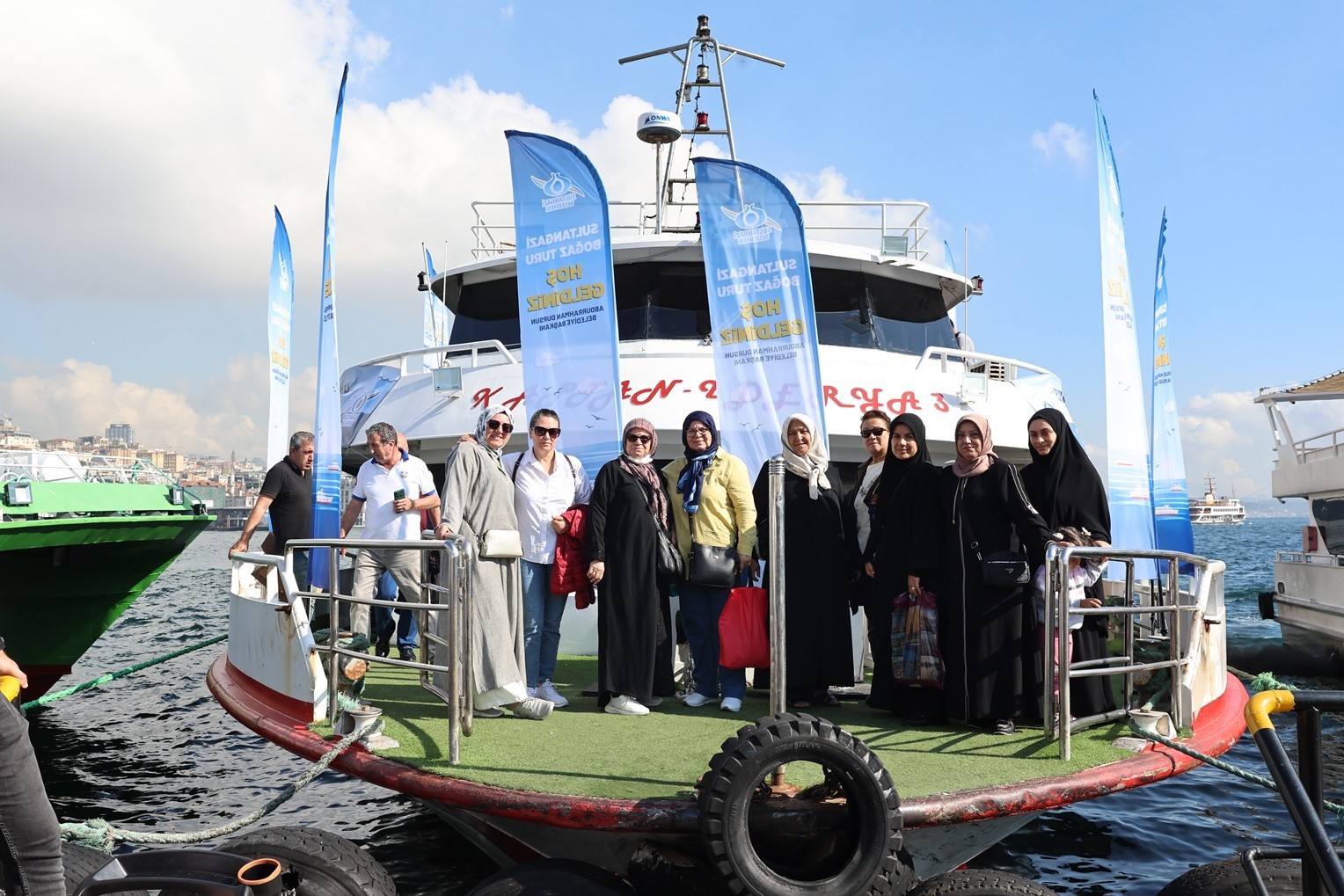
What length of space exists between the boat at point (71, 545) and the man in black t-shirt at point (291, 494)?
3.71 m

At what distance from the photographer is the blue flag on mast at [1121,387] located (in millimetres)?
9516

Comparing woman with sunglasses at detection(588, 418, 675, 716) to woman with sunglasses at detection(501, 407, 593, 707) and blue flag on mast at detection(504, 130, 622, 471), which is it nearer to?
woman with sunglasses at detection(501, 407, 593, 707)

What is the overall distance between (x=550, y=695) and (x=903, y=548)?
2127 millimetres

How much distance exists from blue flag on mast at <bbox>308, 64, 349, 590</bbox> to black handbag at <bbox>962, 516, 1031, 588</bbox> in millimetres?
4852

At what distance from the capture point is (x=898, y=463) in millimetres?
5371

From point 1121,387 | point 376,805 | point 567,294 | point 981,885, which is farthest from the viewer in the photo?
point 1121,387

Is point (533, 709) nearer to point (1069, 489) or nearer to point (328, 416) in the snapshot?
point (1069, 489)

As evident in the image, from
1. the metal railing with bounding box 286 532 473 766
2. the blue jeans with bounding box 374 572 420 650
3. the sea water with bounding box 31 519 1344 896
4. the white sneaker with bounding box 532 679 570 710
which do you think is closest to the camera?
the metal railing with bounding box 286 532 473 766

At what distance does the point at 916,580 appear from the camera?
5031mm

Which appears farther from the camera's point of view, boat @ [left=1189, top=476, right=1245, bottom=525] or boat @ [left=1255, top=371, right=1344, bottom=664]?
boat @ [left=1189, top=476, right=1245, bottom=525]

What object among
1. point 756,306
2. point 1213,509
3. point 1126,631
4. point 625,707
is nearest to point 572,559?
point 625,707

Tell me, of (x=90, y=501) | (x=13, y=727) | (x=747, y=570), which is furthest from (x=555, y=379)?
(x=90, y=501)

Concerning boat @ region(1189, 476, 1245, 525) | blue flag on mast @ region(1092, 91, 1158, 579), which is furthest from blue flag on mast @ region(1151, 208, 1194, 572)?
boat @ region(1189, 476, 1245, 525)

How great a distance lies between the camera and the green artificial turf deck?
13.1ft
